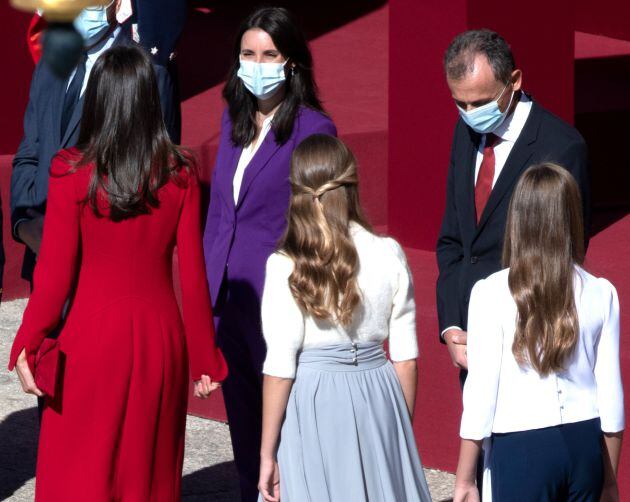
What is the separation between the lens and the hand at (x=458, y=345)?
172 inches

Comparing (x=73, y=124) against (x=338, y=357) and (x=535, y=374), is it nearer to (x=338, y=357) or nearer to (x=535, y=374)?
(x=338, y=357)

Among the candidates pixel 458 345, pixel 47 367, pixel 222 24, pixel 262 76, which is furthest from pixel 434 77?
pixel 222 24

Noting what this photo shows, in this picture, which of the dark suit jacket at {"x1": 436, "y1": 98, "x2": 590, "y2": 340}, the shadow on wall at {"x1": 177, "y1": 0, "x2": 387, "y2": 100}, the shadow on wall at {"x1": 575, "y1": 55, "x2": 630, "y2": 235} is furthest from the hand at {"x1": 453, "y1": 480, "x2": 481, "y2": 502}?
the shadow on wall at {"x1": 177, "y1": 0, "x2": 387, "y2": 100}

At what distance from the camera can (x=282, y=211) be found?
4.86 metres

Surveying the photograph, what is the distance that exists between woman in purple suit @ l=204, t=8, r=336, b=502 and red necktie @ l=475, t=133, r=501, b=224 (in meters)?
0.62

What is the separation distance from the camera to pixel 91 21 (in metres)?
5.29

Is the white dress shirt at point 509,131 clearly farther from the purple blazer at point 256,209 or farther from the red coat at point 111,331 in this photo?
the red coat at point 111,331

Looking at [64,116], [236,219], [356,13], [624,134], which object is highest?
[356,13]

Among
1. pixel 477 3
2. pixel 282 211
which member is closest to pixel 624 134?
pixel 477 3

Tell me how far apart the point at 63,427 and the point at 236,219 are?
1.05 meters

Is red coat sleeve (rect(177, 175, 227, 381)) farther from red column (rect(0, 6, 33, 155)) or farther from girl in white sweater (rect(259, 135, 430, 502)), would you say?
red column (rect(0, 6, 33, 155))

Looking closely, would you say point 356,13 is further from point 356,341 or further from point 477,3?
point 356,341

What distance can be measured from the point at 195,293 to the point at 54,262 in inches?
17.8

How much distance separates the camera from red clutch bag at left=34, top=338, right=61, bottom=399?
417 centimetres
